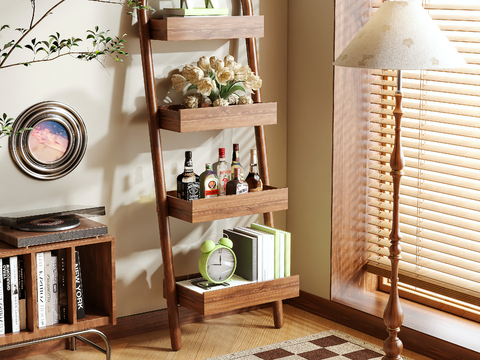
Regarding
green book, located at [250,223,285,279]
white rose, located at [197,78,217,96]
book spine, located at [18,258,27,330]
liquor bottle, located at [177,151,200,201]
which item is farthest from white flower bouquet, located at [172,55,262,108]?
book spine, located at [18,258,27,330]

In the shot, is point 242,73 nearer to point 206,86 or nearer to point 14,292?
point 206,86

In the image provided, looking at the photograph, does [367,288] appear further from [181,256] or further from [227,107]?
[227,107]

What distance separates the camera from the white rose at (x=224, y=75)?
9.00 ft

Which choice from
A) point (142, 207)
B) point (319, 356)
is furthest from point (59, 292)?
point (319, 356)

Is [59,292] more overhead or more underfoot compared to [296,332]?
more overhead

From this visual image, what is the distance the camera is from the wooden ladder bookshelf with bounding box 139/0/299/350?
8.77 feet

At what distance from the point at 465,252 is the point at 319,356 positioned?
0.79 metres

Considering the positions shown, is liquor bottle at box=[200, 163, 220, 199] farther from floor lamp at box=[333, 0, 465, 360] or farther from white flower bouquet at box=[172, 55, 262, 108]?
floor lamp at box=[333, 0, 465, 360]

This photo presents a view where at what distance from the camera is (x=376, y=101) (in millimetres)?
3133

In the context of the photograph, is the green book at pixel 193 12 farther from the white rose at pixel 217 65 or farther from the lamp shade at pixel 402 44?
the lamp shade at pixel 402 44

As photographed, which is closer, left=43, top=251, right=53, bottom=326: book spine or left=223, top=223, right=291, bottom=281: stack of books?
left=43, top=251, right=53, bottom=326: book spine

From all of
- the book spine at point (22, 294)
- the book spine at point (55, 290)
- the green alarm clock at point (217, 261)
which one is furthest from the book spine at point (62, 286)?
the green alarm clock at point (217, 261)

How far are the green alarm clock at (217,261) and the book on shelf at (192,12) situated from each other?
3.23 feet

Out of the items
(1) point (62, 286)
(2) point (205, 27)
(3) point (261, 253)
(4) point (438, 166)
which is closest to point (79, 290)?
(1) point (62, 286)
